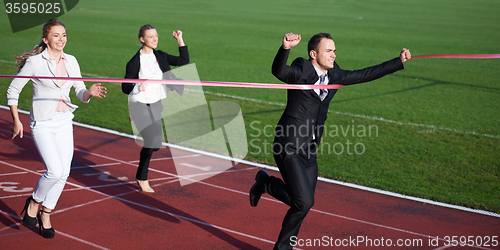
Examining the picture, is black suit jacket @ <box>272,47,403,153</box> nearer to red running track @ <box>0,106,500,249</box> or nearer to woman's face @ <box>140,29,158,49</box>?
red running track @ <box>0,106,500,249</box>

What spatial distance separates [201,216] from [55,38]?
2.88 m

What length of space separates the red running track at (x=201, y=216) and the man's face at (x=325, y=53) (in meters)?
2.22

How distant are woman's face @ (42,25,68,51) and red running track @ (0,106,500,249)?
2199 millimetres

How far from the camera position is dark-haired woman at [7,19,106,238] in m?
5.14

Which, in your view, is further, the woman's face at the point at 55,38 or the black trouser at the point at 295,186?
the woman's face at the point at 55,38

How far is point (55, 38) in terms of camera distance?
517cm

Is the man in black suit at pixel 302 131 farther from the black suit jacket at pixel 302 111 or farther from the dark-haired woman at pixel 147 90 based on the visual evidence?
the dark-haired woman at pixel 147 90

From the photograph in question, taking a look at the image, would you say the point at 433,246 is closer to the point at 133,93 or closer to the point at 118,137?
the point at 133,93

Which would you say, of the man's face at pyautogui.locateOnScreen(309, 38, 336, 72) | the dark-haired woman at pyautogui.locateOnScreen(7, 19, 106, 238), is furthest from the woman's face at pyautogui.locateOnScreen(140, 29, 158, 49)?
the man's face at pyautogui.locateOnScreen(309, 38, 336, 72)

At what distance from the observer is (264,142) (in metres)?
10.1

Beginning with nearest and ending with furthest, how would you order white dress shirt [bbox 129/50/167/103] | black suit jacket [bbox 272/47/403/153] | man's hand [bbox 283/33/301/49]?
man's hand [bbox 283/33/301/49]
black suit jacket [bbox 272/47/403/153]
white dress shirt [bbox 129/50/167/103]

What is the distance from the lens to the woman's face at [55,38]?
5.17 meters

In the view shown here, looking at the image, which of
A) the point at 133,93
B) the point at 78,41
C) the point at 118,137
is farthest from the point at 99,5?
Result: the point at 133,93

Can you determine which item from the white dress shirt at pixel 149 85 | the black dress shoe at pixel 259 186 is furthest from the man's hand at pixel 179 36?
the black dress shoe at pixel 259 186
